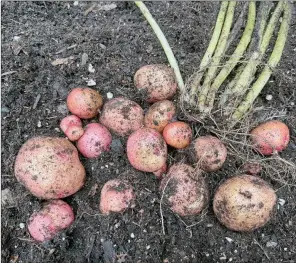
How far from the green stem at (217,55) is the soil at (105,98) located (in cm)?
21

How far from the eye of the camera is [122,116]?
2387 mm

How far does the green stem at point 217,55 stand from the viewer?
247 centimetres

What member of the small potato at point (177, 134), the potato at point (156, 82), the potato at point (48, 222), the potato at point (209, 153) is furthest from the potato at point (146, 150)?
the potato at point (48, 222)

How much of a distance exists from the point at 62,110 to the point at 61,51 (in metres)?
0.46

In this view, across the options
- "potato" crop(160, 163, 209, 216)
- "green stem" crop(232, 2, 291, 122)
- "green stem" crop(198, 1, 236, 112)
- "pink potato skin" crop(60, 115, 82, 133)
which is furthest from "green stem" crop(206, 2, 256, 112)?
"pink potato skin" crop(60, 115, 82, 133)

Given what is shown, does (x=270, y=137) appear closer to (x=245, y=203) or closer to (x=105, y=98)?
(x=245, y=203)

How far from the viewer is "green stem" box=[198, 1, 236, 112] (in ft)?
8.11

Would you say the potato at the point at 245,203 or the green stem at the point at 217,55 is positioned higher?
the green stem at the point at 217,55

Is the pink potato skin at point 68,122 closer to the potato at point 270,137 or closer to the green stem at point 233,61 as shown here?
the green stem at point 233,61

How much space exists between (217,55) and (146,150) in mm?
741

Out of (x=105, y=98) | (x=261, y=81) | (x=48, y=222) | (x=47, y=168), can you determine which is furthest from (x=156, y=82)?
(x=48, y=222)

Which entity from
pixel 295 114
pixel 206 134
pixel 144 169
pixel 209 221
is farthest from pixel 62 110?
pixel 295 114

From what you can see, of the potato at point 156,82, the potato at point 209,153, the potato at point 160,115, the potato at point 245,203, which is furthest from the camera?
the potato at point 156,82

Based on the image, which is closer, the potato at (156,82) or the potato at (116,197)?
the potato at (116,197)
